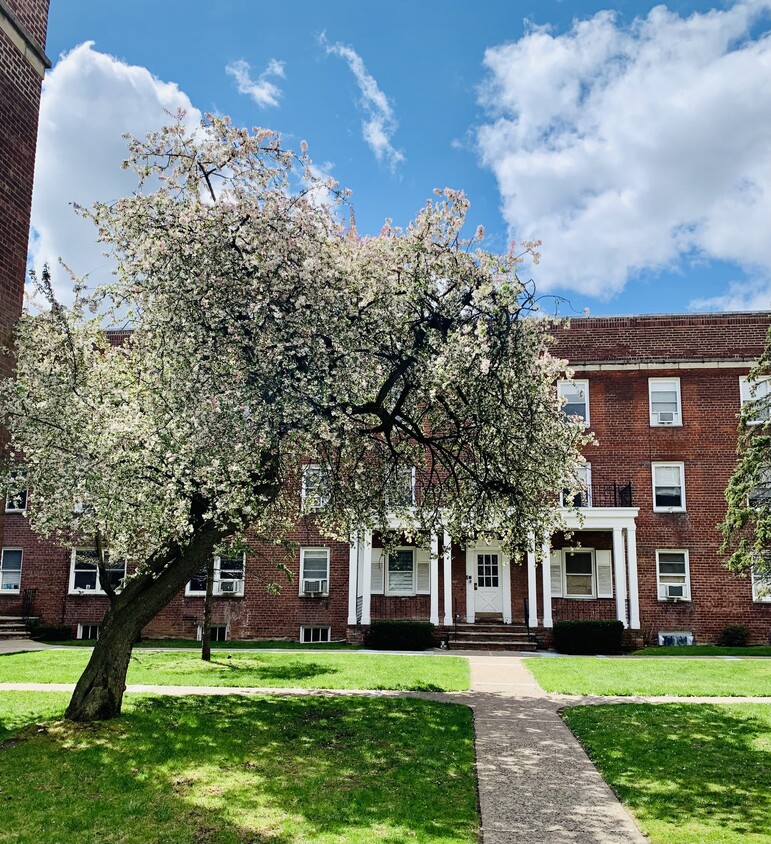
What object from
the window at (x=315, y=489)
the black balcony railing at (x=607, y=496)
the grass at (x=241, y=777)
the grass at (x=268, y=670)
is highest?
the black balcony railing at (x=607, y=496)

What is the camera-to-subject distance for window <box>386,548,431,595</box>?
79.7 ft

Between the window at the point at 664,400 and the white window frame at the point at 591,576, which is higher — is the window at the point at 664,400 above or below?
above

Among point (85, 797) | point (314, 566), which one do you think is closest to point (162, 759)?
point (85, 797)

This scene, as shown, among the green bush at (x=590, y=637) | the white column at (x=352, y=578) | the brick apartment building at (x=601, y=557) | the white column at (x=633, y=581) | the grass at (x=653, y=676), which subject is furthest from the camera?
the brick apartment building at (x=601, y=557)

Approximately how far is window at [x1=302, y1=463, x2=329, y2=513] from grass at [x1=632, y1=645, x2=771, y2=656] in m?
11.0

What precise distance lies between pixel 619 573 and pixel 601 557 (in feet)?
5.61

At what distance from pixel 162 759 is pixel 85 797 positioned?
119 cm

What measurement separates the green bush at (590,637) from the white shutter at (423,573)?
459cm

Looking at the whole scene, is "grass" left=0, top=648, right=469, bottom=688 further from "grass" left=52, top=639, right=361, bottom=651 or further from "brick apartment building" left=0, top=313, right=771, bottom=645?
"brick apartment building" left=0, top=313, right=771, bottom=645

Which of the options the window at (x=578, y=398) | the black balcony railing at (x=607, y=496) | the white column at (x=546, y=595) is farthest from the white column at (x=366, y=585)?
the window at (x=578, y=398)

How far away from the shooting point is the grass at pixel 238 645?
2070cm

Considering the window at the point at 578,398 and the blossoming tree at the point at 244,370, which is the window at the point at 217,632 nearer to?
the window at the point at 578,398

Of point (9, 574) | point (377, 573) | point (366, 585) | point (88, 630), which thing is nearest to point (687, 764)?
point (366, 585)

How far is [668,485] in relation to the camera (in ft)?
77.9
